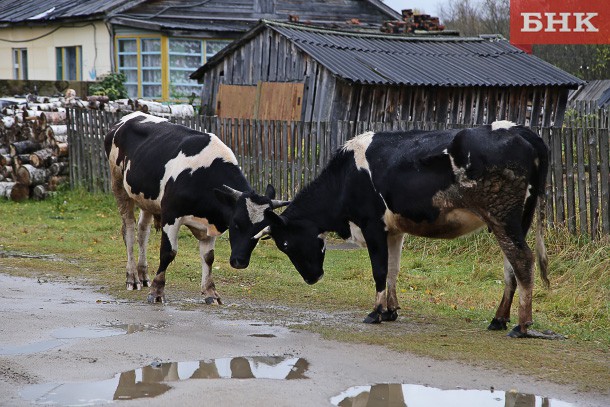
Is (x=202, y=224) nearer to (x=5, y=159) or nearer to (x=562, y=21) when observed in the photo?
(x=5, y=159)

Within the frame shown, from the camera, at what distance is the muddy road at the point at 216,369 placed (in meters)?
6.32

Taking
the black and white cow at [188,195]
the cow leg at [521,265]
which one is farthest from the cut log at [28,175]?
the cow leg at [521,265]

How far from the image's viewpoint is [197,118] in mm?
17703

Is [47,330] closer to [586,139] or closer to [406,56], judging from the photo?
[586,139]

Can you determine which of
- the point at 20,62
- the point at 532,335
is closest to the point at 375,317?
the point at 532,335

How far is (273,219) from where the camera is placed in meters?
9.45

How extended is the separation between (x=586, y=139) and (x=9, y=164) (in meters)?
11.7

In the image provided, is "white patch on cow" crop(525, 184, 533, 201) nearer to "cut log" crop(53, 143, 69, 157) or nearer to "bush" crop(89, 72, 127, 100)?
"cut log" crop(53, 143, 69, 157)

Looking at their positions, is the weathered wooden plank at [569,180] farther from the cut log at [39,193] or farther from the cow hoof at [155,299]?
the cut log at [39,193]

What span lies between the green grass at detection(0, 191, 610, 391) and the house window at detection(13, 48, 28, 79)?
2074cm

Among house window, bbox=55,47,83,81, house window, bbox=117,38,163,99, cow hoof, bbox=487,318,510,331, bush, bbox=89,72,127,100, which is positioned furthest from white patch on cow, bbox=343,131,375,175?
house window, bbox=55,47,83,81

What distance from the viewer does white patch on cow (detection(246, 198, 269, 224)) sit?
9.45m

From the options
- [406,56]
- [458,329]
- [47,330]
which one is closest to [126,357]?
[47,330]

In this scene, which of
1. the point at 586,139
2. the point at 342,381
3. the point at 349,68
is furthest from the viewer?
the point at 349,68
